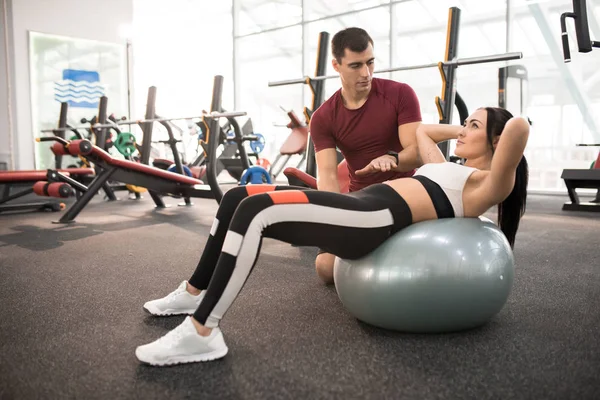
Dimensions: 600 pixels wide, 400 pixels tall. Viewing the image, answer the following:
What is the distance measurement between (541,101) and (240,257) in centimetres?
640

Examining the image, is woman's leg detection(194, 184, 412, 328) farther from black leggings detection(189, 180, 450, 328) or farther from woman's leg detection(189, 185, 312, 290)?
woman's leg detection(189, 185, 312, 290)

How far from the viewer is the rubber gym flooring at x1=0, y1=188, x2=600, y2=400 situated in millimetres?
1188

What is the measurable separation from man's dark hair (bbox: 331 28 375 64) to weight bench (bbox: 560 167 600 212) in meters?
3.43

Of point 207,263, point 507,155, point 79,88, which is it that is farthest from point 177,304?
point 79,88

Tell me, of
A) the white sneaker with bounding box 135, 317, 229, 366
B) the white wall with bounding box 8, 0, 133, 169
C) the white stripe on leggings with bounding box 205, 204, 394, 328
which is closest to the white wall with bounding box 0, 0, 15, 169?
the white wall with bounding box 8, 0, 133, 169

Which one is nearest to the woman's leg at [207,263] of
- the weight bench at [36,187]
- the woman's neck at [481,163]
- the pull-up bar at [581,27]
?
the woman's neck at [481,163]

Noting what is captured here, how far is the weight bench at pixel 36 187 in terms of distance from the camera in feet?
14.2

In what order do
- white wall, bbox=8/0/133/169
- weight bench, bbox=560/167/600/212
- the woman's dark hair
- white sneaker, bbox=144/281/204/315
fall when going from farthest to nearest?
white wall, bbox=8/0/133/169
weight bench, bbox=560/167/600/212
white sneaker, bbox=144/281/204/315
the woman's dark hair

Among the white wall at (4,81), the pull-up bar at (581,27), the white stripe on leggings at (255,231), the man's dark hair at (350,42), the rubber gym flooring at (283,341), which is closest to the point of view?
the rubber gym flooring at (283,341)

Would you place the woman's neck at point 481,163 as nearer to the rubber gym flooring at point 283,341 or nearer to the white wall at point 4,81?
the rubber gym flooring at point 283,341

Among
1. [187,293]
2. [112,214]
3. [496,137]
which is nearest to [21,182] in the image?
[112,214]

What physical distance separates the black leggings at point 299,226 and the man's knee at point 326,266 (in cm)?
57

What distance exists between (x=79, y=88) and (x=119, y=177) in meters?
4.13

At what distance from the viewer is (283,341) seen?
59.0 inches
